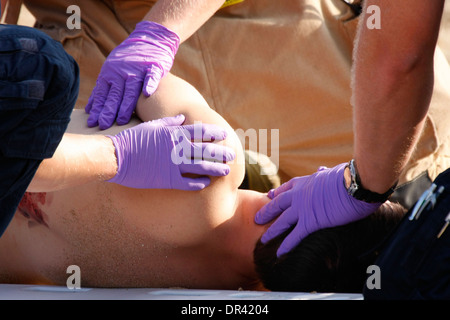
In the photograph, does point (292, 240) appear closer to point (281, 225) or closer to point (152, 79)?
point (281, 225)

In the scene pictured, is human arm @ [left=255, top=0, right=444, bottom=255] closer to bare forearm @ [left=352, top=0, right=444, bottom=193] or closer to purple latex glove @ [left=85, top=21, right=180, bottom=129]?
bare forearm @ [left=352, top=0, right=444, bottom=193]

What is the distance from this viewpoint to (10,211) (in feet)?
3.52

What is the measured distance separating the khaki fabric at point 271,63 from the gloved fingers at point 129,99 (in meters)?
0.52

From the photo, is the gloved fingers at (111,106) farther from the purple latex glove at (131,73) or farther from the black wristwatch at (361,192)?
the black wristwatch at (361,192)

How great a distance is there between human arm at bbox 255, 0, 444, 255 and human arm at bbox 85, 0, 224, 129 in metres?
0.54

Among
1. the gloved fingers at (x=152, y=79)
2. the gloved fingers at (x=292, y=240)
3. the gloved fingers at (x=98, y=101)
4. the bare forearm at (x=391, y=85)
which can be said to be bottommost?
the gloved fingers at (x=292, y=240)

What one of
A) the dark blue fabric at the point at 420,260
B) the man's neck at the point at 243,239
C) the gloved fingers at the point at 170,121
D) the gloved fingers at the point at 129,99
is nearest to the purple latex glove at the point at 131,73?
the gloved fingers at the point at 129,99

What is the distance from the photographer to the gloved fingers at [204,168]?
4.72 ft

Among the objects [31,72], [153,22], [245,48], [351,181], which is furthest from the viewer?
[245,48]

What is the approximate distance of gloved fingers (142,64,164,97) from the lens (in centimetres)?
167
